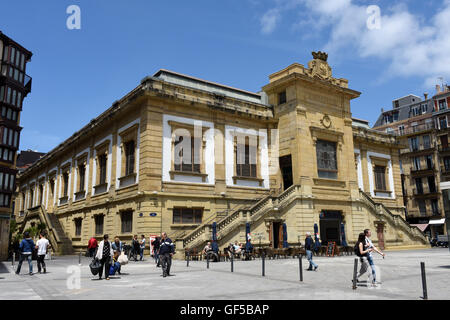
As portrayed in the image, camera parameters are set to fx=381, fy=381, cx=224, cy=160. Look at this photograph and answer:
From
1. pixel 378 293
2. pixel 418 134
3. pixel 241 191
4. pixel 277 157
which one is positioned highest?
pixel 418 134

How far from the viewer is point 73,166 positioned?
128 ft

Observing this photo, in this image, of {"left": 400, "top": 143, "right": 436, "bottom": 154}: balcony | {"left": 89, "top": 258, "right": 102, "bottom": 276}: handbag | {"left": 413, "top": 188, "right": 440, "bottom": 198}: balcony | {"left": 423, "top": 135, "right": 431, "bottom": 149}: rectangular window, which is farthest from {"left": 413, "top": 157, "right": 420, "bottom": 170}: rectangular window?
{"left": 89, "top": 258, "right": 102, "bottom": 276}: handbag

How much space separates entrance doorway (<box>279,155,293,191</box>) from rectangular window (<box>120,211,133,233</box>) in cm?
1304

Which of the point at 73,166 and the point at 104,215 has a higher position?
the point at 73,166

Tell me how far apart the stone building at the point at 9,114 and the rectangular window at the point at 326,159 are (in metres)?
25.0

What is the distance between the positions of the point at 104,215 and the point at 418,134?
48.1 meters

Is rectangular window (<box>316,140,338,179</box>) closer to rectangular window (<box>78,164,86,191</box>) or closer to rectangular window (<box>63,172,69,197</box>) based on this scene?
rectangular window (<box>78,164,86,191</box>)

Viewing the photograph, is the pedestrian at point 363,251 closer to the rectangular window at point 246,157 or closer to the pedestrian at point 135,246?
the pedestrian at point 135,246

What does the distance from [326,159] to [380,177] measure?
12524 millimetres

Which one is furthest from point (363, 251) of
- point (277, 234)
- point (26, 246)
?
point (277, 234)

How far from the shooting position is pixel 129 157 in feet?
95.5

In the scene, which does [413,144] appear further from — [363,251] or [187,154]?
[363,251]
